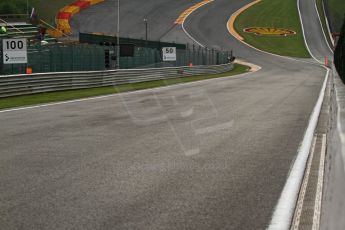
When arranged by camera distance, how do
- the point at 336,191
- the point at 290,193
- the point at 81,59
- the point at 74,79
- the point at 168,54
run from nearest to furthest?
the point at 336,191 → the point at 290,193 → the point at 74,79 → the point at 81,59 → the point at 168,54

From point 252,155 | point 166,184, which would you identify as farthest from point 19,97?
point 166,184

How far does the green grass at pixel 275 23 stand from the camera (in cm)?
7306

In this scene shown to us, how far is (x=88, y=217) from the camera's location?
4832 mm

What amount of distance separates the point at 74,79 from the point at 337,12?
6770 centimetres

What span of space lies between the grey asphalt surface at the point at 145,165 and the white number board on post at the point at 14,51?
23.1ft

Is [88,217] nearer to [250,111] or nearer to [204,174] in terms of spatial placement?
[204,174]

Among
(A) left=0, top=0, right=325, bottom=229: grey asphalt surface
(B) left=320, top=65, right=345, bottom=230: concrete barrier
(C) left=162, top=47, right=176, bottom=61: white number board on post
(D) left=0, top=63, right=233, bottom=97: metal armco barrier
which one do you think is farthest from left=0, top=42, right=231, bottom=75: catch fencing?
(B) left=320, top=65, right=345, bottom=230: concrete barrier

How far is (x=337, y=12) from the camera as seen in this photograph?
8494cm

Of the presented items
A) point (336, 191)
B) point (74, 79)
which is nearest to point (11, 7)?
point (74, 79)

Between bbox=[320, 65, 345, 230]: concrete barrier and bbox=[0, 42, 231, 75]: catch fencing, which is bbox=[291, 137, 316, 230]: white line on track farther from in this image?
bbox=[0, 42, 231, 75]: catch fencing

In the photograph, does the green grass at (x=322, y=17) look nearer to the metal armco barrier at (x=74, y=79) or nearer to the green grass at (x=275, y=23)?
the green grass at (x=275, y=23)

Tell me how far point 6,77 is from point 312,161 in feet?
48.3

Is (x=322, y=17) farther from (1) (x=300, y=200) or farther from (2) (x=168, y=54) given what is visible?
(1) (x=300, y=200)

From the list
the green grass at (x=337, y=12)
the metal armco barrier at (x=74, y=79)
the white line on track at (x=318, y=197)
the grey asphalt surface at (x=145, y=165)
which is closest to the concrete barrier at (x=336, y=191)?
the white line on track at (x=318, y=197)
